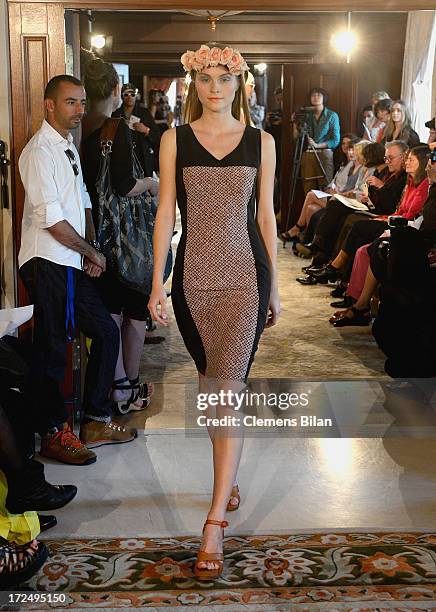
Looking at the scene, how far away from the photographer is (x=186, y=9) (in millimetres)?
3867

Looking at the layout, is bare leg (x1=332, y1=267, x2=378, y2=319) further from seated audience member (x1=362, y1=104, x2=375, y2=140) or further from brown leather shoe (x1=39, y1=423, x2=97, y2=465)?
seated audience member (x1=362, y1=104, x2=375, y2=140)

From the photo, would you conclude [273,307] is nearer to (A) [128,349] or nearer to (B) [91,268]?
(B) [91,268]

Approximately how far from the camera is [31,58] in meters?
3.89

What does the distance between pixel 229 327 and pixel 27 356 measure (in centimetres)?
76

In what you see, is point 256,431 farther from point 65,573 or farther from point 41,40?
point 41,40

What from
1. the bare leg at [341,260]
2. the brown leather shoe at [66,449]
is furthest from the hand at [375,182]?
the brown leather shoe at [66,449]

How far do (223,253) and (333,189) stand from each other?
20.1ft

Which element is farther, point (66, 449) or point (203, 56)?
point (66, 449)

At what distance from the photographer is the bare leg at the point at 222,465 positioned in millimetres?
2748

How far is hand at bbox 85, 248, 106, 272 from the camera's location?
12.0 ft

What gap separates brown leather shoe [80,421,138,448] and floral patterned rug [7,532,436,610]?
895mm

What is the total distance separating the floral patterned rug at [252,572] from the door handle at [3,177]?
1.64 metres

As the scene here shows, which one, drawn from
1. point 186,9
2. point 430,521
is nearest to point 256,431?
point 430,521

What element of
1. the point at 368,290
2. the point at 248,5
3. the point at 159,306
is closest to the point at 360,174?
the point at 368,290
